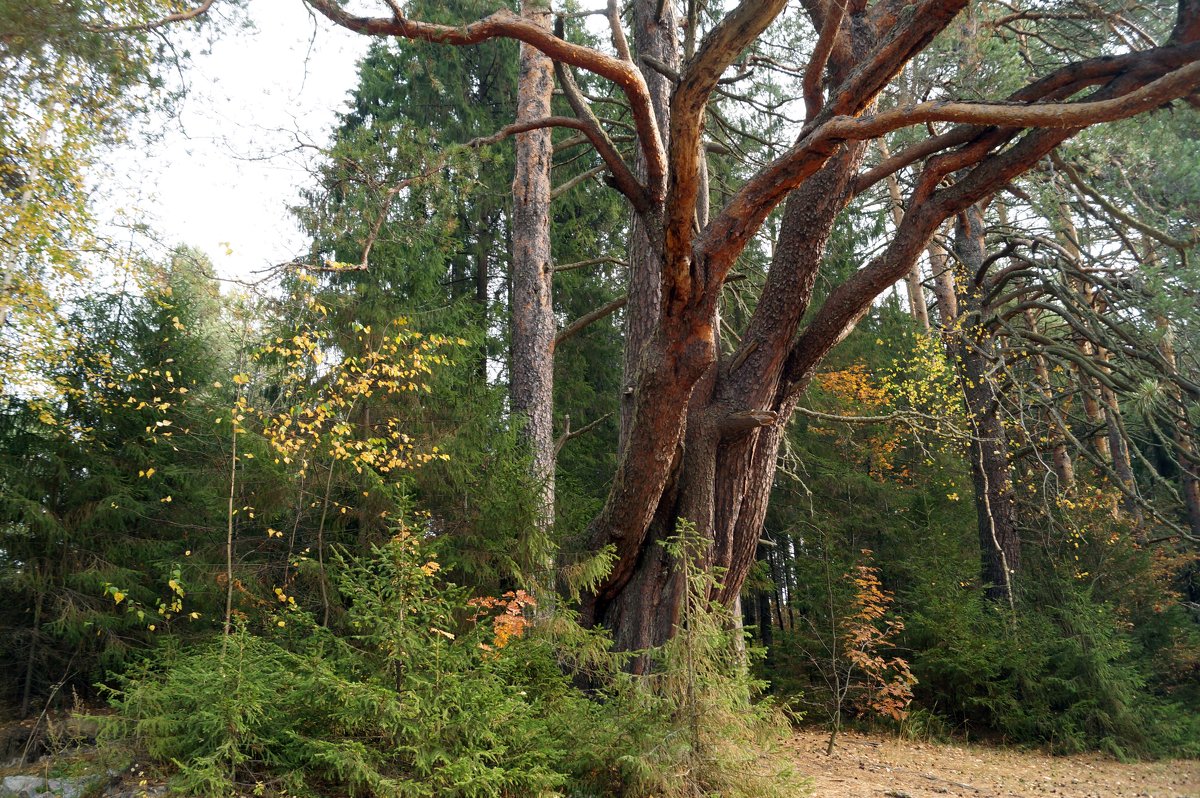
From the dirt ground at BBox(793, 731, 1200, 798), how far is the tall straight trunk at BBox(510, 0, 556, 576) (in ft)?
11.3

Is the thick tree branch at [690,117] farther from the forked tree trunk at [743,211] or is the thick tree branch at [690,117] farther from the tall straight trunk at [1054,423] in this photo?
the tall straight trunk at [1054,423]

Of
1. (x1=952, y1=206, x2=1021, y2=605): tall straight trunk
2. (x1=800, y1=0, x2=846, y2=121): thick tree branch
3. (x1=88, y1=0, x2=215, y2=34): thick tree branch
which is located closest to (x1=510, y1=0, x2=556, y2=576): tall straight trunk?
(x1=800, y1=0, x2=846, y2=121): thick tree branch

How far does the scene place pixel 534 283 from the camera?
8078mm

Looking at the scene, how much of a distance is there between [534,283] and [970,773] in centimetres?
610

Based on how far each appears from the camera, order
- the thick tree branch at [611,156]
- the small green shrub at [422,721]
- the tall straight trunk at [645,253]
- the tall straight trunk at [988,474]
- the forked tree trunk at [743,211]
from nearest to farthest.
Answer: the small green shrub at [422,721]
the forked tree trunk at [743,211]
the thick tree branch at [611,156]
the tall straight trunk at [645,253]
the tall straight trunk at [988,474]

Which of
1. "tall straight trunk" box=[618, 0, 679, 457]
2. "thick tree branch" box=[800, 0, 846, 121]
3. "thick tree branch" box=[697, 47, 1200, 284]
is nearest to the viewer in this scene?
"thick tree branch" box=[697, 47, 1200, 284]

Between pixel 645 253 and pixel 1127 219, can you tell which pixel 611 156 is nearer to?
pixel 645 253

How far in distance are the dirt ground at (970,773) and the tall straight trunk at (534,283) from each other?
3.45m

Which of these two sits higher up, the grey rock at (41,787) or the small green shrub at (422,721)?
the small green shrub at (422,721)

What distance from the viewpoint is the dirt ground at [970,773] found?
20.8 feet

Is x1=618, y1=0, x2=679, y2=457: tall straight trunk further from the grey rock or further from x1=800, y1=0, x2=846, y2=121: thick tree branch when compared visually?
the grey rock

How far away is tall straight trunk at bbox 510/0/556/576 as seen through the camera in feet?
25.4

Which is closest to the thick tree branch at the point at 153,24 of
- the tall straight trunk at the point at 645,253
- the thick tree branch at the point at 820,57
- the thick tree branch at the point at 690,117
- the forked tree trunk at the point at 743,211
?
the forked tree trunk at the point at 743,211

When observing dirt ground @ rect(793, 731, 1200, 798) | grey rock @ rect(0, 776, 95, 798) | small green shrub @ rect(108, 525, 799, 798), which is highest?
small green shrub @ rect(108, 525, 799, 798)
